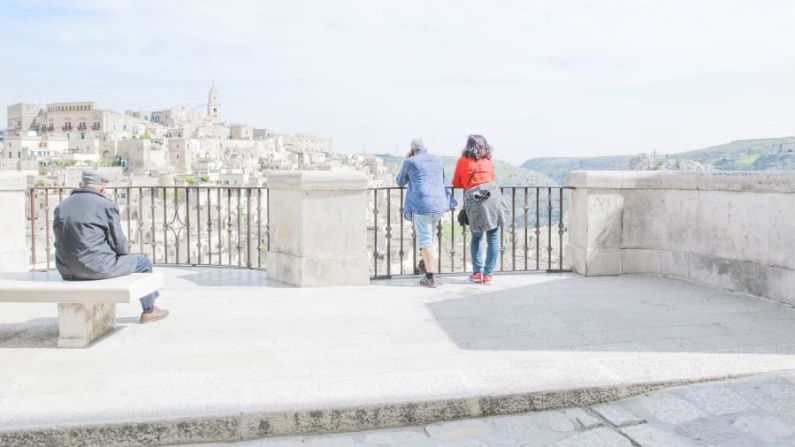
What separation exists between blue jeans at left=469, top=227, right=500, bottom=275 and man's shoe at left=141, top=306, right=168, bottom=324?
3.83m

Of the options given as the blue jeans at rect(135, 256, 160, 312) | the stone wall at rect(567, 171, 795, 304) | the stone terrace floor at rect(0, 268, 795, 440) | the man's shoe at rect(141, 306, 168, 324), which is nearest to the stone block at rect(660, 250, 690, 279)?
the stone wall at rect(567, 171, 795, 304)

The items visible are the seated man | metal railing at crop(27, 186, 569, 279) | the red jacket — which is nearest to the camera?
the seated man

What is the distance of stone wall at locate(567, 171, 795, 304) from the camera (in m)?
6.52

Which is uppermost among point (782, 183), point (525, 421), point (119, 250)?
point (782, 183)

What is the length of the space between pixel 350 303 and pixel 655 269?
4.19 metres

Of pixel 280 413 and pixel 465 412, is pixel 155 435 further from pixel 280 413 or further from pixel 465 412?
pixel 465 412

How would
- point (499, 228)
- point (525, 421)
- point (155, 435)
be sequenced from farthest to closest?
point (499, 228)
point (525, 421)
point (155, 435)

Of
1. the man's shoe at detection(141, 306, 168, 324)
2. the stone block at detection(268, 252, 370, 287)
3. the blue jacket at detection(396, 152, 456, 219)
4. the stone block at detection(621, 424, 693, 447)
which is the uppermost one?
the blue jacket at detection(396, 152, 456, 219)

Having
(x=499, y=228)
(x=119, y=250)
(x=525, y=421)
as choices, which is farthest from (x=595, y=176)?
(x=119, y=250)

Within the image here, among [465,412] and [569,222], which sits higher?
[569,222]

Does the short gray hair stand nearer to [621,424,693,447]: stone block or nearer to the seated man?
the seated man

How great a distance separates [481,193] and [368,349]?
3.45m

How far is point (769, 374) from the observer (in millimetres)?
4336

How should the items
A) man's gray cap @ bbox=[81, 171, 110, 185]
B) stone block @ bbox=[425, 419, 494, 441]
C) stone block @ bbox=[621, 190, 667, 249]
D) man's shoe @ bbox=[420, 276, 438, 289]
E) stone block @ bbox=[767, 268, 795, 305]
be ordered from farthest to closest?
stone block @ bbox=[621, 190, 667, 249] → man's shoe @ bbox=[420, 276, 438, 289] → stone block @ bbox=[767, 268, 795, 305] → man's gray cap @ bbox=[81, 171, 110, 185] → stone block @ bbox=[425, 419, 494, 441]
